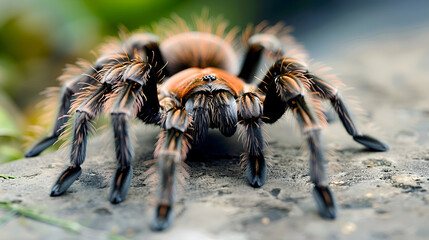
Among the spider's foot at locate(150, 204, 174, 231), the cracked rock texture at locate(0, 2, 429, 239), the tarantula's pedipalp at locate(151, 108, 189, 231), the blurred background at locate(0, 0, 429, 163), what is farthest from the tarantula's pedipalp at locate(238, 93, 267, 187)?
the blurred background at locate(0, 0, 429, 163)

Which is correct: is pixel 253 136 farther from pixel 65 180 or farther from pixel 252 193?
pixel 65 180

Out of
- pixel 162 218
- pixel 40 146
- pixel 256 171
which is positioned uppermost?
pixel 256 171

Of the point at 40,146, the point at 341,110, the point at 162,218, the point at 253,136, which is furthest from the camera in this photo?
the point at 40,146

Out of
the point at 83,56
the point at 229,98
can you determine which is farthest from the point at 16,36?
the point at 229,98

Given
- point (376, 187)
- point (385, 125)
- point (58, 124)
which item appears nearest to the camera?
point (376, 187)

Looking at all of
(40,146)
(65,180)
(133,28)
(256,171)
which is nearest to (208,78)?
(256,171)

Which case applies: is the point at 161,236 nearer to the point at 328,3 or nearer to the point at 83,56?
the point at 83,56
